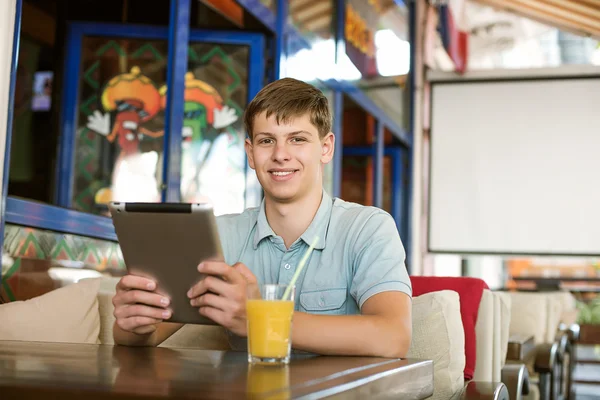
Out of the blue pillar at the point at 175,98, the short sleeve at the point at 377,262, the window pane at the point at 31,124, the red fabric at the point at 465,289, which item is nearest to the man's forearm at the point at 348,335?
the short sleeve at the point at 377,262

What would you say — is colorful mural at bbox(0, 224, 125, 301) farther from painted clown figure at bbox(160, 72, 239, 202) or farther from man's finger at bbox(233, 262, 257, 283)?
man's finger at bbox(233, 262, 257, 283)

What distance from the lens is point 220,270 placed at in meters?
1.26

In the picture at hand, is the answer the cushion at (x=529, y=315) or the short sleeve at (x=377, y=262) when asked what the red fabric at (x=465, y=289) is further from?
the cushion at (x=529, y=315)

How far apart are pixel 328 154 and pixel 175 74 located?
6.17ft

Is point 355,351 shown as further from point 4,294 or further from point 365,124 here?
point 365,124

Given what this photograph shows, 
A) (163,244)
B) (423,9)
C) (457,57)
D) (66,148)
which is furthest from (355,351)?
(423,9)

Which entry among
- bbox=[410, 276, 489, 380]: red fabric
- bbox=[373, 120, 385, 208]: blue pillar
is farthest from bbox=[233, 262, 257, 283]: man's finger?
bbox=[373, 120, 385, 208]: blue pillar

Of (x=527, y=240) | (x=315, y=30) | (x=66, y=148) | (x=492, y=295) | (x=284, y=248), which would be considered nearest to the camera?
(x=284, y=248)

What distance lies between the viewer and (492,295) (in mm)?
2604

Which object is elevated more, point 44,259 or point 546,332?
point 44,259

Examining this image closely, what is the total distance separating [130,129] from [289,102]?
8.49ft

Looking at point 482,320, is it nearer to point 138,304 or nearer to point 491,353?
point 491,353

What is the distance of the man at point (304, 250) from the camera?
4.48 ft

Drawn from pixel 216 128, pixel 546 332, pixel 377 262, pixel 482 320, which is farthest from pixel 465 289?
pixel 546 332
